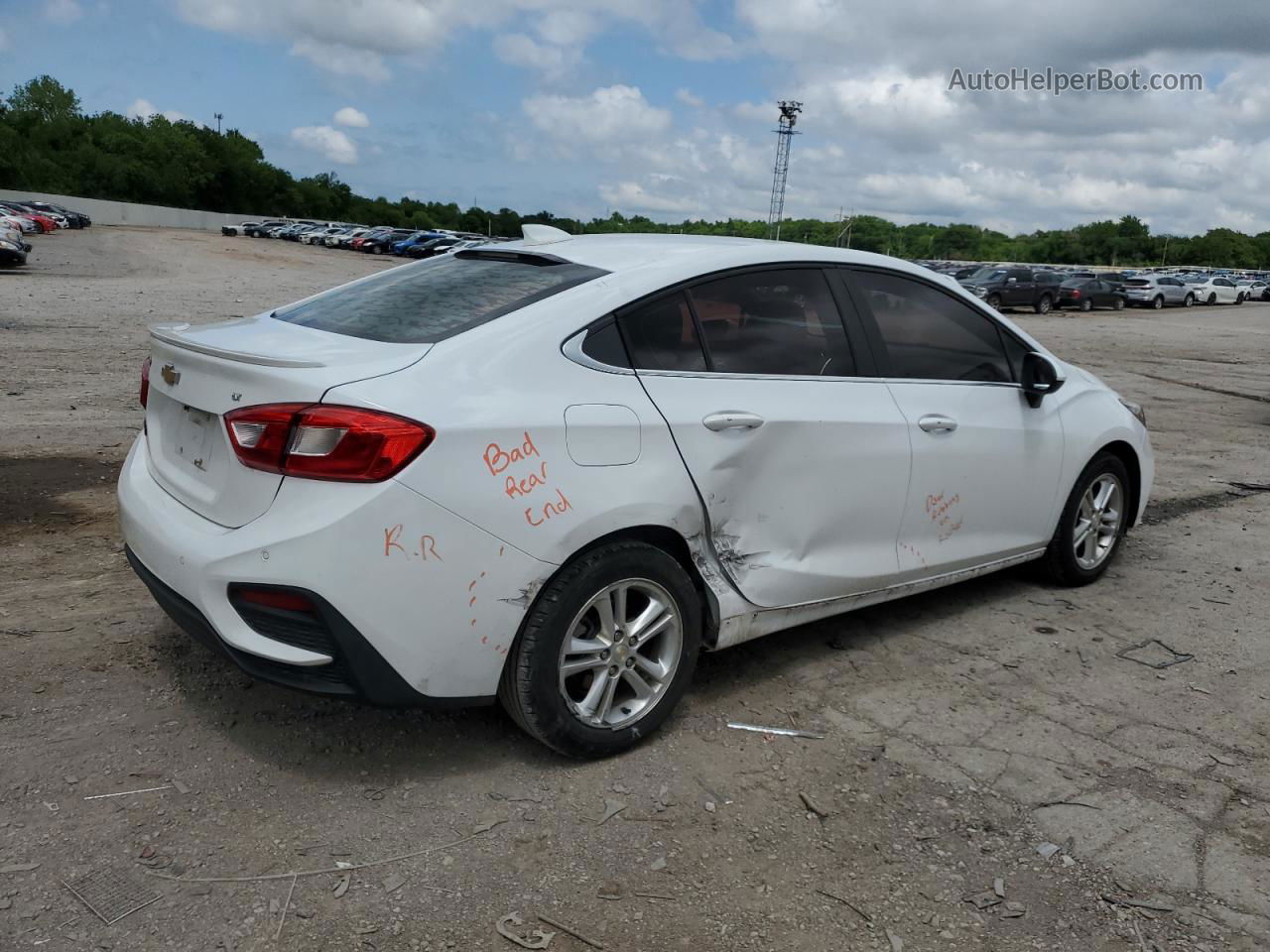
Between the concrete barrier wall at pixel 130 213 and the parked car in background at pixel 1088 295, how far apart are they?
7060 cm

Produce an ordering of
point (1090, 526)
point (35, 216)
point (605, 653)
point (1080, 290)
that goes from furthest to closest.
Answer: point (35, 216) → point (1080, 290) → point (1090, 526) → point (605, 653)

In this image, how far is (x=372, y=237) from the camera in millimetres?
67938

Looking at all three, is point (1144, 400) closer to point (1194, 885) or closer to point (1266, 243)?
point (1194, 885)

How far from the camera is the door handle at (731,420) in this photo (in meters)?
3.53

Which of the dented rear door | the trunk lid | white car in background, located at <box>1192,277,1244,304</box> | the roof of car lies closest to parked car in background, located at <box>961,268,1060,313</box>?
white car in background, located at <box>1192,277,1244,304</box>

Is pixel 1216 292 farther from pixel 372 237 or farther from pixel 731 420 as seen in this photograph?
pixel 731 420

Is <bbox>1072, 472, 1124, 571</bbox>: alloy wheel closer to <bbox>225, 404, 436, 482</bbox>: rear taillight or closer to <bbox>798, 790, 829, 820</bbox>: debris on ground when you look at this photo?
<bbox>798, 790, 829, 820</bbox>: debris on ground

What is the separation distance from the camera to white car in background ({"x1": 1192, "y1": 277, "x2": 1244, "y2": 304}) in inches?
1976

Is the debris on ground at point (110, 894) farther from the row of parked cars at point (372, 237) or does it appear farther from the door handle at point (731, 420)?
the row of parked cars at point (372, 237)

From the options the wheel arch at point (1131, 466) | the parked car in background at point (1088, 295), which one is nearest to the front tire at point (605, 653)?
the wheel arch at point (1131, 466)

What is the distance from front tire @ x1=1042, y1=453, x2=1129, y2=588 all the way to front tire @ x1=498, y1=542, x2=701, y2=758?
7.98 ft

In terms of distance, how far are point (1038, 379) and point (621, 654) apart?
8.22ft

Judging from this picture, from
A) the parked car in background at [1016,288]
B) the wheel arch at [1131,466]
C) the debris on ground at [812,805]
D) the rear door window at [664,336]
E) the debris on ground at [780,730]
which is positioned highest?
the parked car in background at [1016,288]

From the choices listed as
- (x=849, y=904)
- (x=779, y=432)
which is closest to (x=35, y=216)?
(x=779, y=432)
